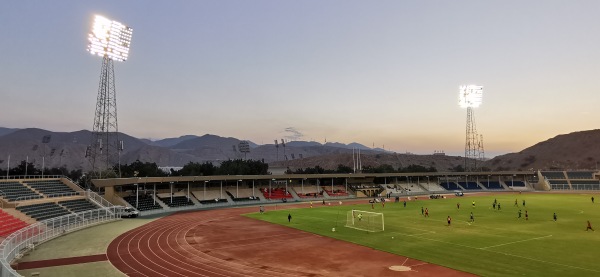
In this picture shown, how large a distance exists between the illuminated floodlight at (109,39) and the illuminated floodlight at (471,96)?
94768 millimetres

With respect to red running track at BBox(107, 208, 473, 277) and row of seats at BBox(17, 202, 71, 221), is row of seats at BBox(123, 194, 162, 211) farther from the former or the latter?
red running track at BBox(107, 208, 473, 277)

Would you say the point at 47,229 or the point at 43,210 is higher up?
the point at 43,210

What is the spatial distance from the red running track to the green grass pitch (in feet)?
8.64

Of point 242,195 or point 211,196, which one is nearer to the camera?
point 211,196

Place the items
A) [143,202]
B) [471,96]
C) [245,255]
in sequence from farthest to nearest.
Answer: [471,96]
[143,202]
[245,255]

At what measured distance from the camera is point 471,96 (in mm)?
114625

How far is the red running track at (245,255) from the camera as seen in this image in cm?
2606

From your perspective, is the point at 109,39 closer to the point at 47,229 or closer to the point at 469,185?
the point at 47,229

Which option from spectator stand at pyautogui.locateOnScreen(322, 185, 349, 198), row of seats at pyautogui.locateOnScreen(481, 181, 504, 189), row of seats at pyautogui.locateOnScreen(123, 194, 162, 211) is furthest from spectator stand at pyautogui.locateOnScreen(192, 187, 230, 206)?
row of seats at pyautogui.locateOnScreen(481, 181, 504, 189)

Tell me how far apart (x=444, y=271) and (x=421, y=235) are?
553 inches

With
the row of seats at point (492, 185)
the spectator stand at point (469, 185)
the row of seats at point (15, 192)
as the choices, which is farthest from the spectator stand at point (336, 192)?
the row of seats at point (15, 192)

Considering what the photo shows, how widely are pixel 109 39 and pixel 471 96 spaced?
326 feet

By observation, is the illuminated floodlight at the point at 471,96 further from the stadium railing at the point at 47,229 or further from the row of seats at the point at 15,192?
the row of seats at the point at 15,192

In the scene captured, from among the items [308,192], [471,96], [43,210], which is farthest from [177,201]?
[471,96]
